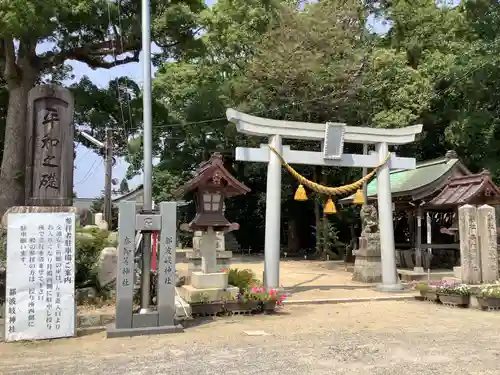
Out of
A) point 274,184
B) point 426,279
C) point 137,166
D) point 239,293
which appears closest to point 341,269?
point 426,279

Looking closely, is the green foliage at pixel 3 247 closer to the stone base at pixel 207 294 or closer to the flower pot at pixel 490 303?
the stone base at pixel 207 294

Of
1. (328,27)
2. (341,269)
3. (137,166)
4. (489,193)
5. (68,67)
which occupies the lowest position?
(341,269)

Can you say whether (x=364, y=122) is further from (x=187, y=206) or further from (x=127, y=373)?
(x=127, y=373)

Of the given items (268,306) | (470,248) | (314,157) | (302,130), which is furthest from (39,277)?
(470,248)

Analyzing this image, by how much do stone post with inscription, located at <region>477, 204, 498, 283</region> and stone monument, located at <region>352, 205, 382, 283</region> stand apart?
3708 millimetres

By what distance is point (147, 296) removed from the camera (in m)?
7.86

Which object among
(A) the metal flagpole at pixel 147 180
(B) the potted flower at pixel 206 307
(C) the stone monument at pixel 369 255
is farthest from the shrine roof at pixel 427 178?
(A) the metal flagpole at pixel 147 180

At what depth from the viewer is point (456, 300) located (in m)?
10.5

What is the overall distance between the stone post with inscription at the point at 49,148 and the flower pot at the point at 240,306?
5.34m

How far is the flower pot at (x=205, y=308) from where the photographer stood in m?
8.98

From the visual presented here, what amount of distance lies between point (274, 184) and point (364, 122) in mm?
12412

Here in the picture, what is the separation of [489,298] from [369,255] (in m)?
5.25

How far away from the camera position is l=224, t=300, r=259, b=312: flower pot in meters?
9.23

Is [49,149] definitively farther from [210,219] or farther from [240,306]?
[240,306]
